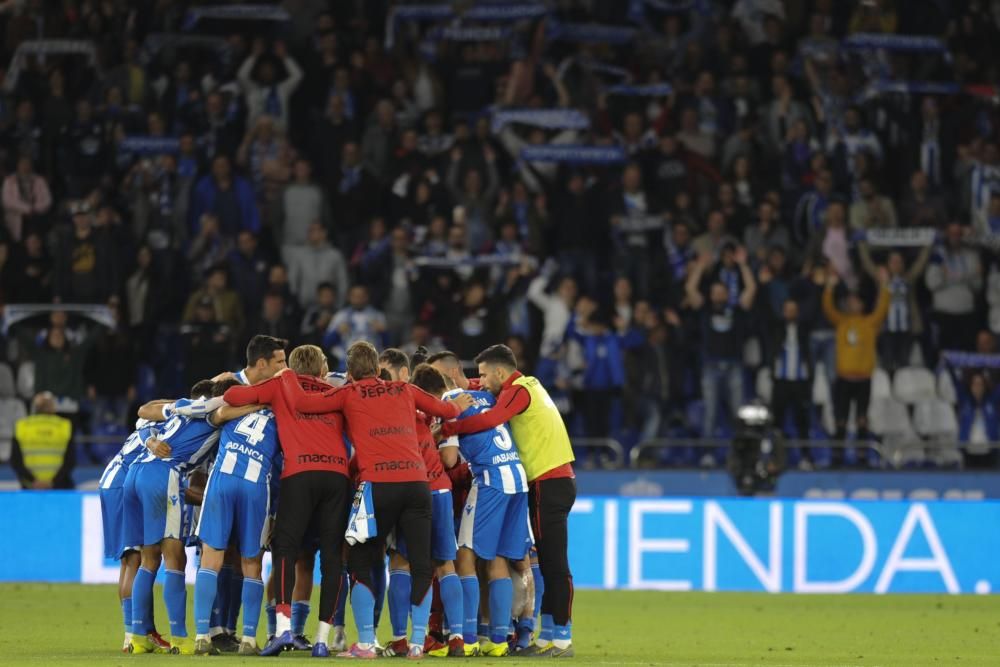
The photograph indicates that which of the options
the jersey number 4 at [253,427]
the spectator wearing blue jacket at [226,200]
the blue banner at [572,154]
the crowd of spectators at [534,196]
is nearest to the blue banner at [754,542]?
the crowd of spectators at [534,196]

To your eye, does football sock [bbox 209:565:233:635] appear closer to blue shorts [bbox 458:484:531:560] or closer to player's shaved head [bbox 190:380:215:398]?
player's shaved head [bbox 190:380:215:398]

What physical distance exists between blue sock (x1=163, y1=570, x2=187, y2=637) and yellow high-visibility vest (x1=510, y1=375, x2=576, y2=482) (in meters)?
2.74

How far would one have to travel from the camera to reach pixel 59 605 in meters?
18.5

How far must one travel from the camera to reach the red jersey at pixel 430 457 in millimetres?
13383

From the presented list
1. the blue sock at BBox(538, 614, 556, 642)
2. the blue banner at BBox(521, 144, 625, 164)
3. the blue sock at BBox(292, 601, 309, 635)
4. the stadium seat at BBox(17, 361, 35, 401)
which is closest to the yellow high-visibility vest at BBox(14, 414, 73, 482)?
the stadium seat at BBox(17, 361, 35, 401)

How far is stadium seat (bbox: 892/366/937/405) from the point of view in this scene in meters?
24.2

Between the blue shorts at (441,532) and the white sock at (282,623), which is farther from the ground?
the blue shorts at (441,532)

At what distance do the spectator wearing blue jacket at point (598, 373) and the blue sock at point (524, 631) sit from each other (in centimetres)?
987

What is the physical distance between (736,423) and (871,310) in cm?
284

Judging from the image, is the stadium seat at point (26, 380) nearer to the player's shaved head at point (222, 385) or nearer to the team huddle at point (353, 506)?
the team huddle at point (353, 506)

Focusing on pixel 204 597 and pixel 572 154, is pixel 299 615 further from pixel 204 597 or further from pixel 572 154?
pixel 572 154

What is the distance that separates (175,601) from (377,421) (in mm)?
2124

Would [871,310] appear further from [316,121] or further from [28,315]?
[28,315]

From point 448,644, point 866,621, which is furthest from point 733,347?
point 448,644
